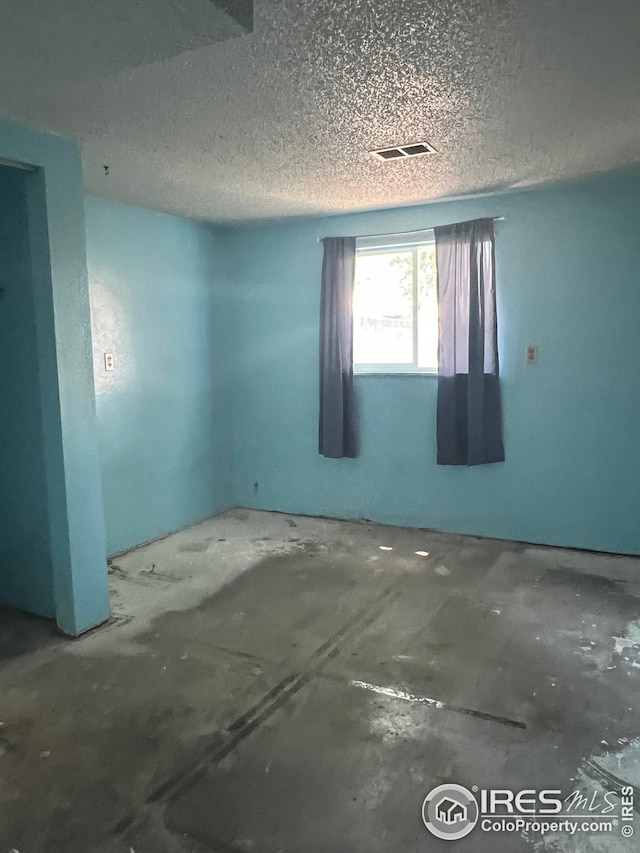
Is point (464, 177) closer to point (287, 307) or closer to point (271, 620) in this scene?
point (287, 307)

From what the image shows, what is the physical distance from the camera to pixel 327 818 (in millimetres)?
1856

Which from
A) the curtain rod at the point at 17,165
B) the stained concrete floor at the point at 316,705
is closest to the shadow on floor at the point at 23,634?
the stained concrete floor at the point at 316,705

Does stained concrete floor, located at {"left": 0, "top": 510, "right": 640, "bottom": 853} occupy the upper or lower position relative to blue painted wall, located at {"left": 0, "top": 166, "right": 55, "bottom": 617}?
lower

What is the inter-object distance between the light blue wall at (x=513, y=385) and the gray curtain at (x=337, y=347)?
0.13 metres

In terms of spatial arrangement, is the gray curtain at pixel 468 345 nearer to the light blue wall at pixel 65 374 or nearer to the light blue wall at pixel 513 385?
the light blue wall at pixel 513 385

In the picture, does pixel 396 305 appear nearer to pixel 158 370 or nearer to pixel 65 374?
pixel 158 370

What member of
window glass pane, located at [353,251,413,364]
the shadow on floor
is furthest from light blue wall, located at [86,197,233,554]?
window glass pane, located at [353,251,413,364]

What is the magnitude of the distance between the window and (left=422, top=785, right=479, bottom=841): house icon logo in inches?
120

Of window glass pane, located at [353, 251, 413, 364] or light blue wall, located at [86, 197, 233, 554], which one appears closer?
light blue wall, located at [86, 197, 233, 554]

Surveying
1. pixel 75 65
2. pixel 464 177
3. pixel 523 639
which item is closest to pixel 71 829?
pixel 523 639

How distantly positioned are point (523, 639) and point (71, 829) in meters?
2.02

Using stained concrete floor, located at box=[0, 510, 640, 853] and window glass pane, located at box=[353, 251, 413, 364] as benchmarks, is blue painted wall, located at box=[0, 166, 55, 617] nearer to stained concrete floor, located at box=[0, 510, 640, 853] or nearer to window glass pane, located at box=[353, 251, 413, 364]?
A: stained concrete floor, located at box=[0, 510, 640, 853]

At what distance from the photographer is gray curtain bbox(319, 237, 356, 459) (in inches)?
183

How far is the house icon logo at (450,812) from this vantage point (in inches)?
71.2
